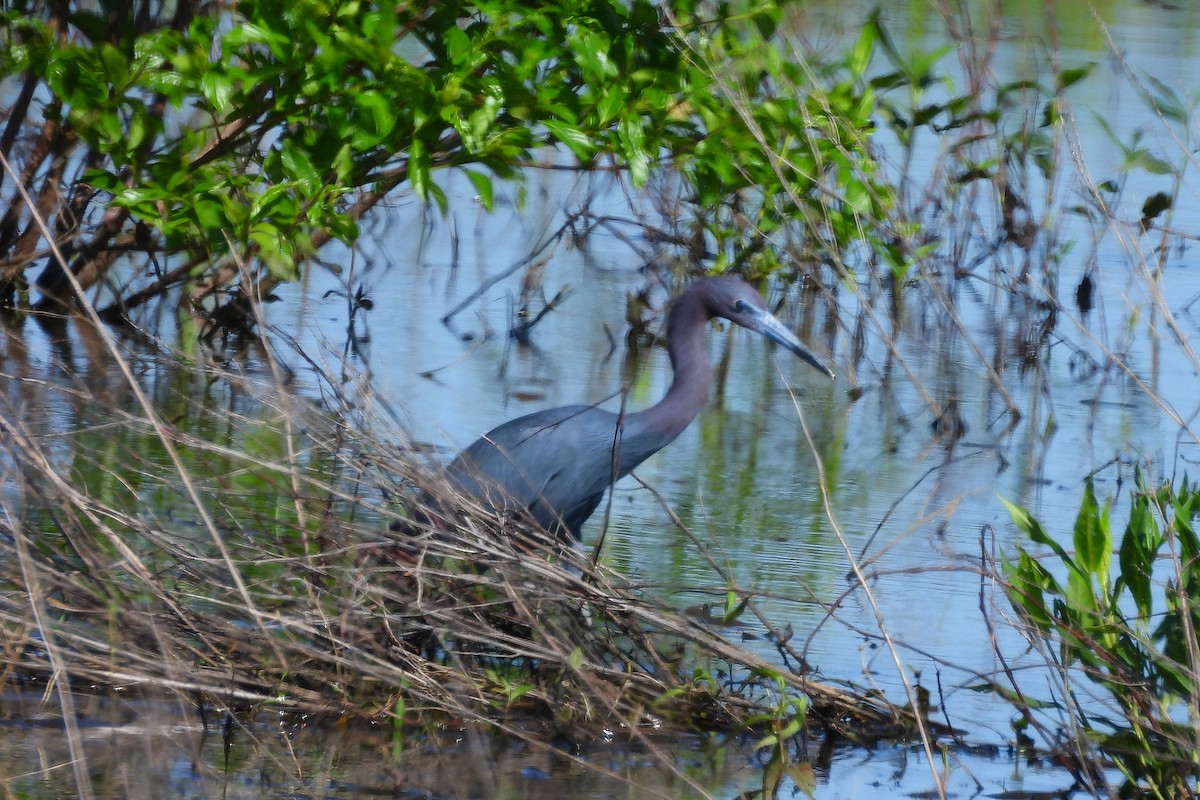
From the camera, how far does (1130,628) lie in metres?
3.37

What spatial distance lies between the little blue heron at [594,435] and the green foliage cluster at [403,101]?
353mm

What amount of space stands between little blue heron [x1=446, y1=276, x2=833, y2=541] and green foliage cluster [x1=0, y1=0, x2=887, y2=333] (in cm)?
35

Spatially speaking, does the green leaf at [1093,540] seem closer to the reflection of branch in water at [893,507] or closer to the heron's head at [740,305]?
the reflection of branch in water at [893,507]

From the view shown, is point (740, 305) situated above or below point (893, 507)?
above

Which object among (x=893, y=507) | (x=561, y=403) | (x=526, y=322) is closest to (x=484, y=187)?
(x=561, y=403)

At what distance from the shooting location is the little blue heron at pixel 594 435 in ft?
14.8

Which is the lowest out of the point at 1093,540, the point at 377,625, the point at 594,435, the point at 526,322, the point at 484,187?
the point at 377,625

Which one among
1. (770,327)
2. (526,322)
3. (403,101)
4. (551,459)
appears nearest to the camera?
→ (551,459)

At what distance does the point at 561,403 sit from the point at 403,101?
1.60 metres

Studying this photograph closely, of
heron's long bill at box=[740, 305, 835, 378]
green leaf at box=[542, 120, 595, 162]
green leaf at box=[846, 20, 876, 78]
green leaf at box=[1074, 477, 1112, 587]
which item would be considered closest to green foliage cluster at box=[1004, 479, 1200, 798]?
green leaf at box=[1074, 477, 1112, 587]

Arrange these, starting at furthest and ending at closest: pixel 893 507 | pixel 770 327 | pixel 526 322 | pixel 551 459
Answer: pixel 526 322, pixel 770 327, pixel 551 459, pixel 893 507

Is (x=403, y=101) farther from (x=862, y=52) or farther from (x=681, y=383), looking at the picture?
(x=862, y=52)

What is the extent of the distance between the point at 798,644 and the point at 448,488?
120 centimetres

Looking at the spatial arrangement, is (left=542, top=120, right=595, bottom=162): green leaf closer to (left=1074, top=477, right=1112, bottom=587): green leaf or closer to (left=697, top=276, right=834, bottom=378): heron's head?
(left=697, top=276, right=834, bottom=378): heron's head
